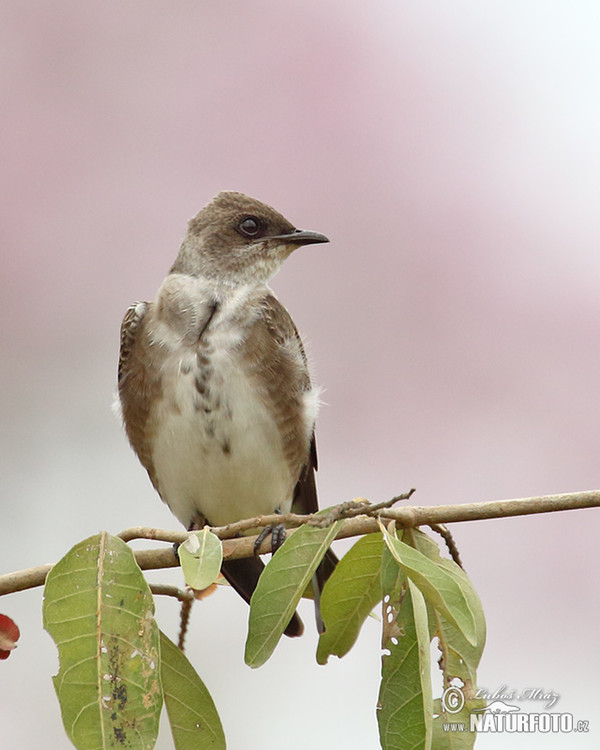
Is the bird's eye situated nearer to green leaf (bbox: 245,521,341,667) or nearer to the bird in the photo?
the bird

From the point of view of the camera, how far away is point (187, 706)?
5.88 ft

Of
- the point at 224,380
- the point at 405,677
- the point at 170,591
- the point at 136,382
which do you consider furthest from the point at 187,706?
the point at 136,382

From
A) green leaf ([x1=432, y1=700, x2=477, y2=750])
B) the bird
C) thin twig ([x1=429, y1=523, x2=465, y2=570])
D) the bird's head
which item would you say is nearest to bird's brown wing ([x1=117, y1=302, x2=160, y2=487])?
the bird

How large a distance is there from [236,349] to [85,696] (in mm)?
2180

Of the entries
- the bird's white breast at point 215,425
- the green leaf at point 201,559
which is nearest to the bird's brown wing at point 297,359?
the bird's white breast at point 215,425

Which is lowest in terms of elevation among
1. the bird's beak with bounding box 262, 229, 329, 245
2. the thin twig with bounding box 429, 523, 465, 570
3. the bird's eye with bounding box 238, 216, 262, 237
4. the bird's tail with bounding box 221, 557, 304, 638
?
the thin twig with bounding box 429, 523, 465, 570

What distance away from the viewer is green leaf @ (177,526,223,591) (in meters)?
1.55

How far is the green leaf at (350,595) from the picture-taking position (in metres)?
1.75

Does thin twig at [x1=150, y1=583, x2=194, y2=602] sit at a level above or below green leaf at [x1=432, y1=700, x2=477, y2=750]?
above

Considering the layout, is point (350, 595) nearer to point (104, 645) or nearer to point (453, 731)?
point (453, 731)

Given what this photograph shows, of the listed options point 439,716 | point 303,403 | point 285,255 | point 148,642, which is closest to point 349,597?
point 439,716

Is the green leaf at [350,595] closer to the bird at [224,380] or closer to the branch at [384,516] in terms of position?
the branch at [384,516]

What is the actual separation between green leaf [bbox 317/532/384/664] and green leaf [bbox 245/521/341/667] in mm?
153

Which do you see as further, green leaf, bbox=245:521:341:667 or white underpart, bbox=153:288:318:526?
white underpart, bbox=153:288:318:526
